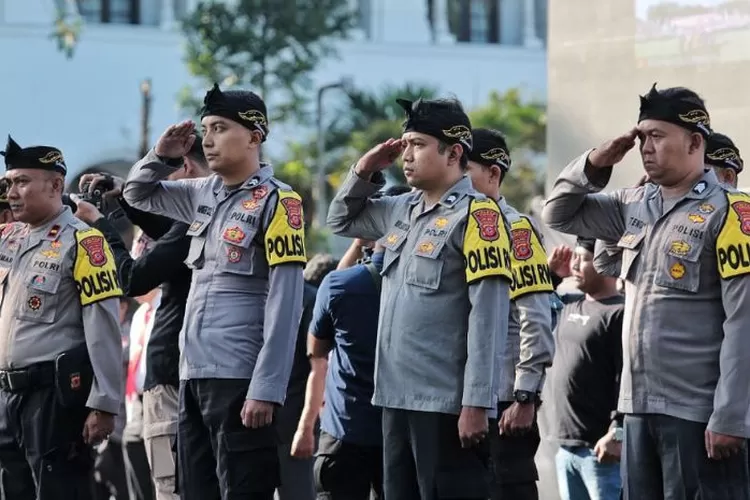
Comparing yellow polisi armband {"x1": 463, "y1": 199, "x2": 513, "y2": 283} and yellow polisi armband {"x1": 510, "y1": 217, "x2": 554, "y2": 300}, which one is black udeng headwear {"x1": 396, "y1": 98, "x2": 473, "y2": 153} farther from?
yellow polisi armband {"x1": 510, "y1": 217, "x2": 554, "y2": 300}

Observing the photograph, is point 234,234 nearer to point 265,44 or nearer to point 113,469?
point 113,469

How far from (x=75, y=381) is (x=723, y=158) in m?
3.24

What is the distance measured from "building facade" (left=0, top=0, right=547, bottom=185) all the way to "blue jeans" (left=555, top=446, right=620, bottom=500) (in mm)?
33961

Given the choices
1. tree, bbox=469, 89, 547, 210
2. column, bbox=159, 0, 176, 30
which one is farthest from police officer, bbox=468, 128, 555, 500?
column, bbox=159, 0, 176, 30

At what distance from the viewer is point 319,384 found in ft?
29.0

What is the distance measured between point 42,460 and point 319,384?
1.62 meters

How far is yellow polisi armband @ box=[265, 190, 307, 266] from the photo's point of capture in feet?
23.0

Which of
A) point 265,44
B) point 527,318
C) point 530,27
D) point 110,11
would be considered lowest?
point 527,318

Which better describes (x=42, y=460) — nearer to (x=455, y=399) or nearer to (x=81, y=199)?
(x=81, y=199)

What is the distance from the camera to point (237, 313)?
707 cm

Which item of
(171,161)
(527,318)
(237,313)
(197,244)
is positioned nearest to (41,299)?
(171,161)

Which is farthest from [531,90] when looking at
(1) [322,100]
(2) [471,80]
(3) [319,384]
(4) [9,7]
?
(3) [319,384]

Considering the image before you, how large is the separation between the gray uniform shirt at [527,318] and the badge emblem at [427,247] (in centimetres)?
85

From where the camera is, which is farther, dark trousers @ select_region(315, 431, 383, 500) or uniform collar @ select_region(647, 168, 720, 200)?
dark trousers @ select_region(315, 431, 383, 500)
